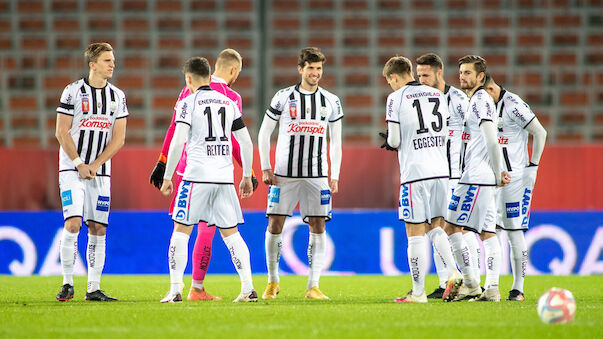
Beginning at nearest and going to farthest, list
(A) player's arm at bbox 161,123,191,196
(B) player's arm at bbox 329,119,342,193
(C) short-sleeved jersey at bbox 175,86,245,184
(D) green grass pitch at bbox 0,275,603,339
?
(D) green grass pitch at bbox 0,275,603,339
(A) player's arm at bbox 161,123,191,196
(C) short-sleeved jersey at bbox 175,86,245,184
(B) player's arm at bbox 329,119,342,193

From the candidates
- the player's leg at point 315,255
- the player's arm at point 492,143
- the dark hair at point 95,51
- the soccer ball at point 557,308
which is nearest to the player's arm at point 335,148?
the player's leg at point 315,255

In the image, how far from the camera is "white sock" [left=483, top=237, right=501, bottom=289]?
21.3 feet

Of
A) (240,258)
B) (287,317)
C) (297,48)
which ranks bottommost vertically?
(287,317)

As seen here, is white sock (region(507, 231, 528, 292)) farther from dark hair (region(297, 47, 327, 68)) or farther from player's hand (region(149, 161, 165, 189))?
player's hand (region(149, 161, 165, 189))

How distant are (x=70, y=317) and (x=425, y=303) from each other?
253 cm

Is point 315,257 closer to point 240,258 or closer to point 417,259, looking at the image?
point 240,258

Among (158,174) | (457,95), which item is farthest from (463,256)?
(158,174)

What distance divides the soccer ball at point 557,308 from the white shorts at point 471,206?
1598mm

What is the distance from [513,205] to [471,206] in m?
0.51

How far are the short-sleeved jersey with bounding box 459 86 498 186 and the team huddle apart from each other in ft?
0.03

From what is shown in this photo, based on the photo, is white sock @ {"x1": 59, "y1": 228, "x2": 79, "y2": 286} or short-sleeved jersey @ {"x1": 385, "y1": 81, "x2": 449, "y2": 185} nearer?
short-sleeved jersey @ {"x1": 385, "y1": 81, "x2": 449, "y2": 185}

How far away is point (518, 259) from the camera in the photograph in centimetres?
671

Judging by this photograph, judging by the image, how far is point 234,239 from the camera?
6258 millimetres

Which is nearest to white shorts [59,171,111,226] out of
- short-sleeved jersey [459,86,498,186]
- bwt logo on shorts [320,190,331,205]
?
bwt logo on shorts [320,190,331,205]
